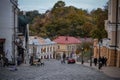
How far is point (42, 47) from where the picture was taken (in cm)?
11088

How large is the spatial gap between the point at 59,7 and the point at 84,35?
24.5 meters

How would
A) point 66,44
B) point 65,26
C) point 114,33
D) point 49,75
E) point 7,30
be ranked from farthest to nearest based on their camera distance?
point 65,26
point 66,44
point 7,30
point 114,33
point 49,75

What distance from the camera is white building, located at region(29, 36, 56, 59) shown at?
10361 cm

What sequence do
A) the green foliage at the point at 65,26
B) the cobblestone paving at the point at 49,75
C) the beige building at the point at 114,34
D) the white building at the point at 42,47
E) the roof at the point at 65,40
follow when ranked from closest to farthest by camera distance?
the cobblestone paving at the point at 49,75
the beige building at the point at 114,34
the white building at the point at 42,47
the roof at the point at 65,40
the green foliage at the point at 65,26

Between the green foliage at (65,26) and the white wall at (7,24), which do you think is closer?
the white wall at (7,24)

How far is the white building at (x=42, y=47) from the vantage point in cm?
10361

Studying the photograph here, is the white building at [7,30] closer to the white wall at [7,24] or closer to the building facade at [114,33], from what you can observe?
the white wall at [7,24]

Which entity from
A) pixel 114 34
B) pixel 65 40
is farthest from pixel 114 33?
pixel 65 40

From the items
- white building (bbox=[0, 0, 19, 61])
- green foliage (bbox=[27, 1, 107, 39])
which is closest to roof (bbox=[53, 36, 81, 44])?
green foliage (bbox=[27, 1, 107, 39])

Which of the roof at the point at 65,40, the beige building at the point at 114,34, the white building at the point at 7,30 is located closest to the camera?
the beige building at the point at 114,34

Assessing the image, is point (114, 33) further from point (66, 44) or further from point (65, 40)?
point (66, 44)

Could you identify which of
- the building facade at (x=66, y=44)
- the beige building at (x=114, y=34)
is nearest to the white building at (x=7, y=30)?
the beige building at (x=114, y=34)

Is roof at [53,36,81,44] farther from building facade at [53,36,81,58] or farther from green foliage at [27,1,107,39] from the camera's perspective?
green foliage at [27,1,107,39]

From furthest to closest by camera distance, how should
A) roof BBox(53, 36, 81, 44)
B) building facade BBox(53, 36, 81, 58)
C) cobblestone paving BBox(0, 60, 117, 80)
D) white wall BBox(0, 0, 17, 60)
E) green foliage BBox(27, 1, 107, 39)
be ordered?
green foliage BBox(27, 1, 107, 39), building facade BBox(53, 36, 81, 58), roof BBox(53, 36, 81, 44), white wall BBox(0, 0, 17, 60), cobblestone paving BBox(0, 60, 117, 80)
